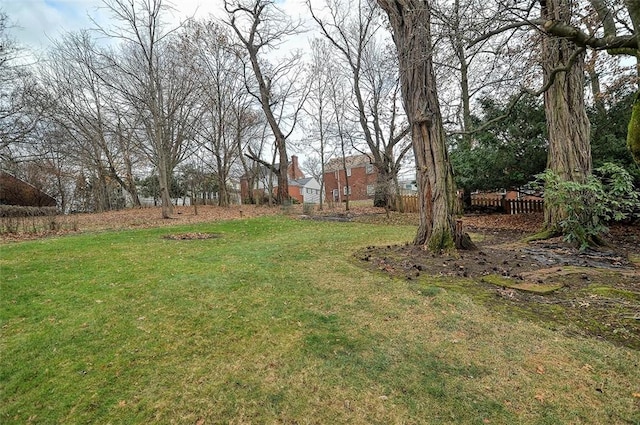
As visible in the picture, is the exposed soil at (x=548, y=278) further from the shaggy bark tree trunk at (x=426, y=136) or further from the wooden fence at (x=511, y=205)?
the wooden fence at (x=511, y=205)

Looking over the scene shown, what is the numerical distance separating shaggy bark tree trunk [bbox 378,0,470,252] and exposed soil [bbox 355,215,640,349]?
54 centimetres

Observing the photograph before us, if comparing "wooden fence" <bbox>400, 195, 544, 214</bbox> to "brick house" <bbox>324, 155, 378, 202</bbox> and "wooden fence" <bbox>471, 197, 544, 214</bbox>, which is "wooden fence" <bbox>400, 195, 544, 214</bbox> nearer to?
"wooden fence" <bbox>471, 197, 544, 214</bbox>

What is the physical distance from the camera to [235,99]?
2112 centimetres

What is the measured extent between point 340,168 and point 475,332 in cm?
3825

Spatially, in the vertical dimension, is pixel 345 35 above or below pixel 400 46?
above

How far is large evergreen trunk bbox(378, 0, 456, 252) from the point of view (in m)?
6.04

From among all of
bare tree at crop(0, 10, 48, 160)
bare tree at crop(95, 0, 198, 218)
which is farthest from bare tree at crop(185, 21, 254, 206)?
bare tree at crop(0, 10, 48, 160)

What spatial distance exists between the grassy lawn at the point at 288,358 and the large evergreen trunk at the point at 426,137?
1970 millimetres

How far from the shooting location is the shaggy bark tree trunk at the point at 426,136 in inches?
238

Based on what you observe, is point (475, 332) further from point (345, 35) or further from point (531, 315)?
point (345, 35)

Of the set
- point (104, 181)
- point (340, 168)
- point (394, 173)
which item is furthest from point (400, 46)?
point (340, 168)

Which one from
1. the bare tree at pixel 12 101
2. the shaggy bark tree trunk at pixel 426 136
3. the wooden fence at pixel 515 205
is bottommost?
the wooden fence at pixel 515 205

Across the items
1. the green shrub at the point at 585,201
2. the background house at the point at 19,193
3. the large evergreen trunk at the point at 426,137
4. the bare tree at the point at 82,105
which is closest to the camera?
the green shrub at the point at 585,201

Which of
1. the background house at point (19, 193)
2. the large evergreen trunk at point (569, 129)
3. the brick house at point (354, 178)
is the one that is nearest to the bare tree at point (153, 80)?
the background house at point (19, 193)
